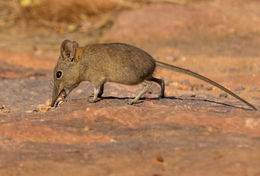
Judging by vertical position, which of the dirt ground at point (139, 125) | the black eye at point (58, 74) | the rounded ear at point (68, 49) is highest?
the rounded ear at point (68, 49)

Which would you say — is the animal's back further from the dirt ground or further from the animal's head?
the dirt ground

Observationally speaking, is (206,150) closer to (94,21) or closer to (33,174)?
(33,174)

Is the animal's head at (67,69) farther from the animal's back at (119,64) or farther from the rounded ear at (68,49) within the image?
the animal's back at (119,64)

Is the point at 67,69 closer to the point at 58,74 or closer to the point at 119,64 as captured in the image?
the point at 58,74

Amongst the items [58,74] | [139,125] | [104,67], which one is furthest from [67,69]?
[139,125]

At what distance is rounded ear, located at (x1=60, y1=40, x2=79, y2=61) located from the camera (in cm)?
614

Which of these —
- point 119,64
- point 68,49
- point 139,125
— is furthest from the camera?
point 68,49

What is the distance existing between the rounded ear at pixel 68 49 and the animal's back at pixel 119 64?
0.59 feet

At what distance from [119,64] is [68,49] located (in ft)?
2.39

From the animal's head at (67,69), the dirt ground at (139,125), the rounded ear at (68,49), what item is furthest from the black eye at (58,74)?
the dirt ground at (139,125)

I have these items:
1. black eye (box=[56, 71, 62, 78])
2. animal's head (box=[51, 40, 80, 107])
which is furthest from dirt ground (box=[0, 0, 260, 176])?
black eye (box=[56, 71, 62, 78])

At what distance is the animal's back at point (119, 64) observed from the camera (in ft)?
19.3

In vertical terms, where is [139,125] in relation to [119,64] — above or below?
below

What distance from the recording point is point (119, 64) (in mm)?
5902
